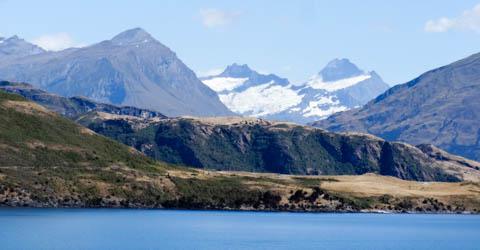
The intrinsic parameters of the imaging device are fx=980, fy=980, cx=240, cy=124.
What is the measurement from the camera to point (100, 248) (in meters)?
158

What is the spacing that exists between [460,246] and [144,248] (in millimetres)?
65877

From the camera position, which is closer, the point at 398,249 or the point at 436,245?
the point at 398,249

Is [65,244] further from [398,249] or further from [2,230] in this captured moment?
[398,249]

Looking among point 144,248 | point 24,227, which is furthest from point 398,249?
point 24,227

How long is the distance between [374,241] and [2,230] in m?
73.2

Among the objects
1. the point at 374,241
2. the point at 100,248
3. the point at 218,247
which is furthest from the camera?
the point at 374,241

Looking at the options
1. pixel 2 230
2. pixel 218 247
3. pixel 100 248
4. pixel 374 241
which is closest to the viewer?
pixel 100 248

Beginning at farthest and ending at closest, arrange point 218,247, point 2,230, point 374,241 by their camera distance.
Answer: point 374,241 < point 2,230 < point 218,247

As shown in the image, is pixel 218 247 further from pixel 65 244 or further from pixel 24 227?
pixel 24 227

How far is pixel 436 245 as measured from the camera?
193875 mm

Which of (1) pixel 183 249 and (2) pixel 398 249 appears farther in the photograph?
(2) pixel 398 249

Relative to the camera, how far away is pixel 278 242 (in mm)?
187750

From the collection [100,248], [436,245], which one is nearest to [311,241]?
[436,245]

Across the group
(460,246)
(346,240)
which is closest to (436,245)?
(460,246)
